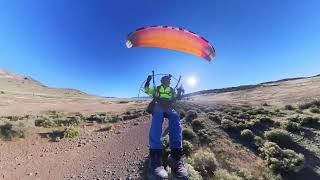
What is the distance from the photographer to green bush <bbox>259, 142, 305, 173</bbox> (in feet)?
60.0

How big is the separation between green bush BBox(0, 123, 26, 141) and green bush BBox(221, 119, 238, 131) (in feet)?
46.6

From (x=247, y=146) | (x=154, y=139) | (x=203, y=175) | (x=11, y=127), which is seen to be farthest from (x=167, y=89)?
(x=11, y=127)

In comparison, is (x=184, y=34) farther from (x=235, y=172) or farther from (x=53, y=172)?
(x=53, y=172)

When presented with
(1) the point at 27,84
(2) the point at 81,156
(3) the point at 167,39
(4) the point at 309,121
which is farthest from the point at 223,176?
(1) the point at 27,84

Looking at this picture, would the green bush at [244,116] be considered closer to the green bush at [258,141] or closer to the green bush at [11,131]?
the green bush at [258,141]

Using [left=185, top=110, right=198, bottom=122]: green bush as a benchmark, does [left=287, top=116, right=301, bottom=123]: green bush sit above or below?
below

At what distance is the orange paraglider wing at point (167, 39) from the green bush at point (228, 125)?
10.8 metres

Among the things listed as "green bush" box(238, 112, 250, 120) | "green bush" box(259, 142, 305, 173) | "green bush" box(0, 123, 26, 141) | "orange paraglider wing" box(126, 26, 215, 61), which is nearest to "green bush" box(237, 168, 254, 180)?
"green bush" box(259, 142, 305, 173)

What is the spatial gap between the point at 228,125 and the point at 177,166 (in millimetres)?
13957

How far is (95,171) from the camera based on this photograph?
59.6 ft

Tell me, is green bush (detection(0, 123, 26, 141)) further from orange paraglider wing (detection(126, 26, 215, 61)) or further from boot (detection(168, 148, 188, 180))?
boot (detection(168, 148, 188, 180))

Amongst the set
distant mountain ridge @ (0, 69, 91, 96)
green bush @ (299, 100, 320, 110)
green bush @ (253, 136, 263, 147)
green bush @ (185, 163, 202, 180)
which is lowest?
green bush @ (185, 163, 202, 180)

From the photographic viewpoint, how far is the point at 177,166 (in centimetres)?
1091

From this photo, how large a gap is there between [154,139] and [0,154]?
14.5 metres
